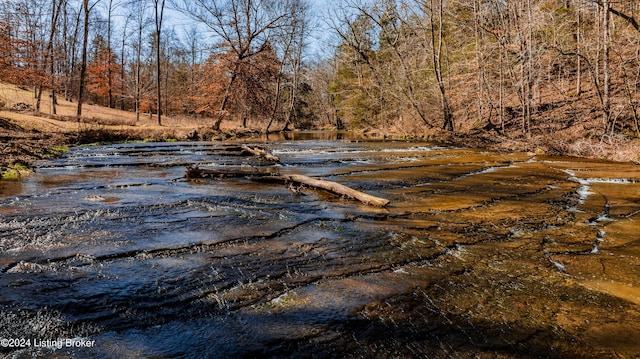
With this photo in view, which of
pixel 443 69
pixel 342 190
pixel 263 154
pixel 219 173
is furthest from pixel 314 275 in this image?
pixel 443 69

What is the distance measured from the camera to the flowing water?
2.25 metres

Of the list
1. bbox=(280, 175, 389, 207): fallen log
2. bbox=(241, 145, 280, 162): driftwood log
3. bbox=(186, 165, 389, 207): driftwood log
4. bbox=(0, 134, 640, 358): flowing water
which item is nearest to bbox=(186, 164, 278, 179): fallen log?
bbox=(186, 165, 389, 207): driftwood log

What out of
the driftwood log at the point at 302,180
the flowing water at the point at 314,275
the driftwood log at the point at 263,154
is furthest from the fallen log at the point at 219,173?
the driftwood log at the point at 263,154

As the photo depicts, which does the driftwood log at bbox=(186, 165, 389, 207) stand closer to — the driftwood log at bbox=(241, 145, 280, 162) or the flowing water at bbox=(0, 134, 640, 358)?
the flowing water at bbox=(0, 134, 640, 358)

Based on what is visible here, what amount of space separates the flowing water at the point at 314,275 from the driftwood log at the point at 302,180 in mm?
203

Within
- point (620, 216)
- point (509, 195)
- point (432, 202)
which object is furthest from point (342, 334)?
point (509, 195)

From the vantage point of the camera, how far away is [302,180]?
7043 millimetres

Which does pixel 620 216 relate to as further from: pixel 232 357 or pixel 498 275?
pixel 232 357

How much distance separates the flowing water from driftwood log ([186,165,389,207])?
0.20 meters

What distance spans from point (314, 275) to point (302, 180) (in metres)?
3.96

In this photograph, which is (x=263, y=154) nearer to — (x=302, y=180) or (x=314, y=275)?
(x=302, y=180)

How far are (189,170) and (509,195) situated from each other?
254 inches

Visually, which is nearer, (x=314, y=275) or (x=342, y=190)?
(x=314, y=275)

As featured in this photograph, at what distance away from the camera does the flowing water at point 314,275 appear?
225cm
